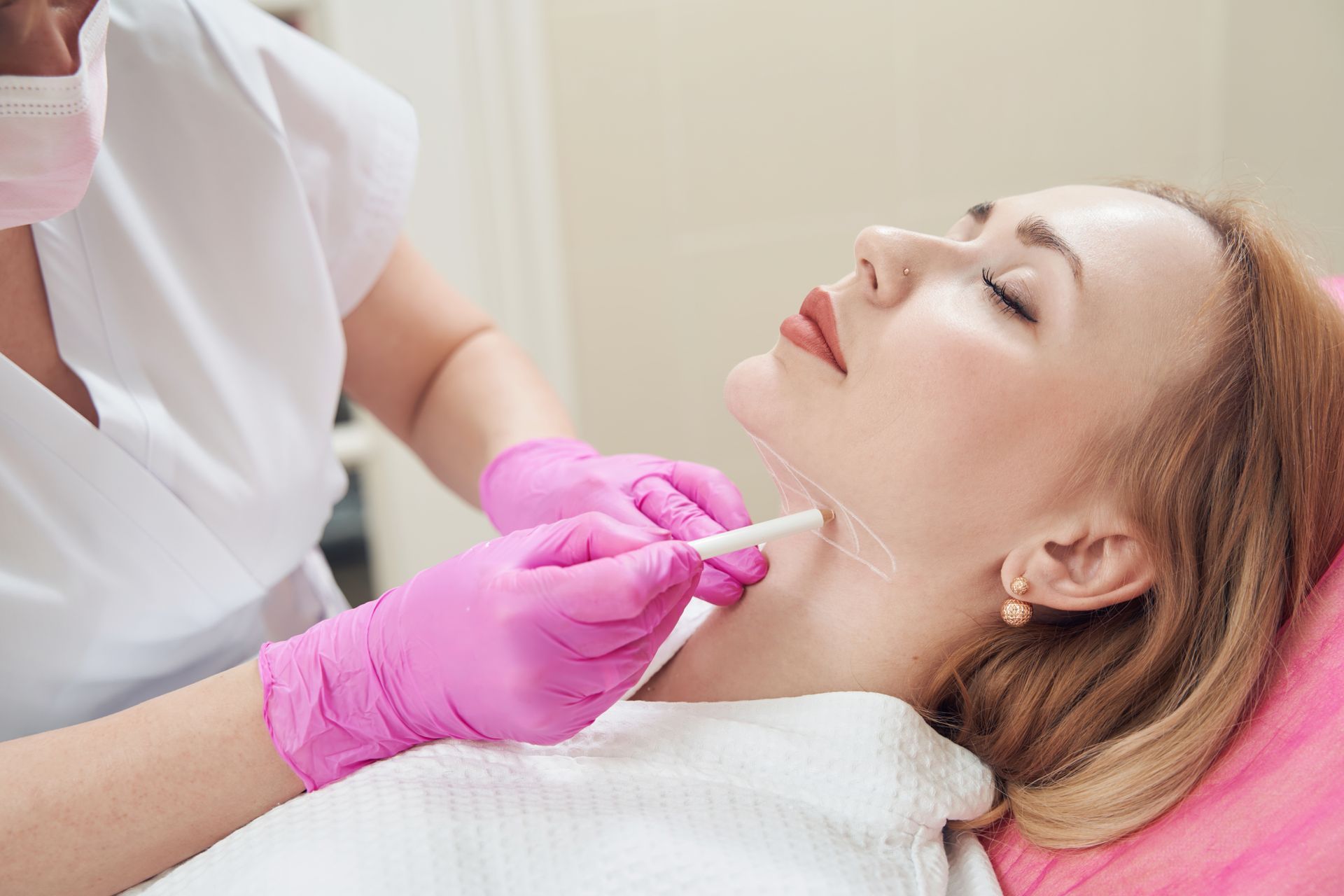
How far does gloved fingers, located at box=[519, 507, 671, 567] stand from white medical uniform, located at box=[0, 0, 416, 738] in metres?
→ 0.40

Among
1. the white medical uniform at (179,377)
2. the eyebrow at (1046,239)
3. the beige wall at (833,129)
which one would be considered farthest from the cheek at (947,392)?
the beige wall at (833,129)

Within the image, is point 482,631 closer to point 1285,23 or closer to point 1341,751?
point 1341,751

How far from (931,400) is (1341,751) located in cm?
43

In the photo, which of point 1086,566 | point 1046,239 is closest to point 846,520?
point 1086,566

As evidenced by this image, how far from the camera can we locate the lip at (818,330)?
1.02 metres

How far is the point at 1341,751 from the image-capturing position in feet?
2.56

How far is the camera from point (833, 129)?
1.94 metres

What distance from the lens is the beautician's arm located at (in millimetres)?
1369

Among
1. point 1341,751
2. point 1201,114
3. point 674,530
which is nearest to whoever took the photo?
point 1341,751

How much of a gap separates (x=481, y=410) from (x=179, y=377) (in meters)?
0.40

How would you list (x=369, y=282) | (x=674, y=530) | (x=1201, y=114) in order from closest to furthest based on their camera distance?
(x=674, y=530) → (x=369, y=282) → (x=1201, y=114)

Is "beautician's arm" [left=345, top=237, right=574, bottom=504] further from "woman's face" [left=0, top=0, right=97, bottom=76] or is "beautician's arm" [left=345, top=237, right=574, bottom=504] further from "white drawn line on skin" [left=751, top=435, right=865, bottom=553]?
"woman's face" [left=0, top=0, right=97, bottom=76]

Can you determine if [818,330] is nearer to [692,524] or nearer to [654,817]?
[692,524]

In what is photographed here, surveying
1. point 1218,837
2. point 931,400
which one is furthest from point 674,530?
point 1218,837
